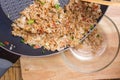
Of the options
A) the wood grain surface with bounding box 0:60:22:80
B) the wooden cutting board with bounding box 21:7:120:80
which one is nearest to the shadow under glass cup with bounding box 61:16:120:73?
the wooden cutting board with bounding box 21:7:120:80

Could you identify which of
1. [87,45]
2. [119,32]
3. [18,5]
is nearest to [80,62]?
[87,45]

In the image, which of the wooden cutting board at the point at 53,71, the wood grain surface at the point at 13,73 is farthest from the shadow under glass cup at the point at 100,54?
the wood grain surface at the point at 13,73

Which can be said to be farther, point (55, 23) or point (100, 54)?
point (100, 54)

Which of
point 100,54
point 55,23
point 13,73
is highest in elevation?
point 55,23

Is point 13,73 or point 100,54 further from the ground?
point 100,54

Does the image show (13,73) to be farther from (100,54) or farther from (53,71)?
(100,54)

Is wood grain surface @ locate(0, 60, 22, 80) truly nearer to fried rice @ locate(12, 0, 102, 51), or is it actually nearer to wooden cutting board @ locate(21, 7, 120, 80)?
wooden cutting board @ locate(21, 7, 120, 80)

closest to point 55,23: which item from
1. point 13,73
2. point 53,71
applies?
point 53,71

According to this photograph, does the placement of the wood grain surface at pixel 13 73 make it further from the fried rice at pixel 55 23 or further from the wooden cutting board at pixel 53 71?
the fried rice at pixel 55 23
